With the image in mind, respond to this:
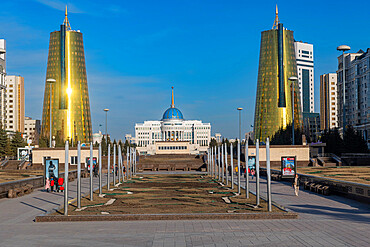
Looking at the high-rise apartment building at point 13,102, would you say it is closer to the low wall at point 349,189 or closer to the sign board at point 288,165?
the sign board at point 288,165

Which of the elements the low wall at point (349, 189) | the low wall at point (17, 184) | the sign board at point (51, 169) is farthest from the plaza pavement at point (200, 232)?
the sign board at point (51, 169)

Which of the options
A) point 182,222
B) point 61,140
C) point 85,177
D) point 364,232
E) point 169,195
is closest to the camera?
point 364,232

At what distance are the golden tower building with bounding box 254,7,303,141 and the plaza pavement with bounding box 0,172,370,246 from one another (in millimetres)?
111176

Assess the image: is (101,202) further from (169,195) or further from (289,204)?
(289,204)

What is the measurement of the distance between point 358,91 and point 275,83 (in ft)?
Answer: 75.1

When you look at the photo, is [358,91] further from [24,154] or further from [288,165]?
[288,165]

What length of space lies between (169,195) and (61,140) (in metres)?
106

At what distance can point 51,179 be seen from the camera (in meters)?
35.1

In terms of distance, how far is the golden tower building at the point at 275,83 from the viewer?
131m

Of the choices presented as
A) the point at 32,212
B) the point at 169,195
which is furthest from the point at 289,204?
the point at 32,212

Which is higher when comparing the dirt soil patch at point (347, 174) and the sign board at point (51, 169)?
the sign board at point (51, 169)

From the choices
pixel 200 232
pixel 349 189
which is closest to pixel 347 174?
pixel 349 189

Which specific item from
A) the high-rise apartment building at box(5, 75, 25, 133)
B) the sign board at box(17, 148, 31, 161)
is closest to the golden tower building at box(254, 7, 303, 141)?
the sign board at box(17, 148, 31, 161)

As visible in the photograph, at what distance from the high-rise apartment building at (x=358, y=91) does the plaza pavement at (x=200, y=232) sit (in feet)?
334
